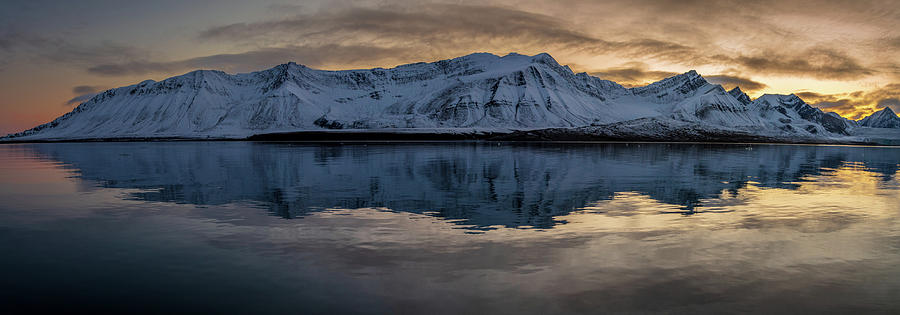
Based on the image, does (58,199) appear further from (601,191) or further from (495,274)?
(601,191)

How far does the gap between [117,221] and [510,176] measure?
2819 centimetres

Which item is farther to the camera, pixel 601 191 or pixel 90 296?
pixel 601 191

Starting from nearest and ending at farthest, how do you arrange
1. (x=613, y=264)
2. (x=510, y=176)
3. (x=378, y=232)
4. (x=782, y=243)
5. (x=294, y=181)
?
1. (x=613, y=264)
2. (x=782, y=243)
3. (x=378, y=232)
4. (x=294, y=181)
5. (x=510, y=176)

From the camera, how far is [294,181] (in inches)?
1476

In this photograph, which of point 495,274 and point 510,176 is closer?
point 495,274

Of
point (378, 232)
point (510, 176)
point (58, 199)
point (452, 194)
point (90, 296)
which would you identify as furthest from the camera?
point (510, 176)

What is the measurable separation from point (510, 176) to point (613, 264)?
28.0 m

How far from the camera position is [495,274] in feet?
42.8

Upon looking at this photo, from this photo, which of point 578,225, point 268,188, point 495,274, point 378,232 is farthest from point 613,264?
point 268,188

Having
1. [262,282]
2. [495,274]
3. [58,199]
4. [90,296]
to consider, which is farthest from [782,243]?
[58,199]

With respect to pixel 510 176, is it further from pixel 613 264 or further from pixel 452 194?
pixel 613 264

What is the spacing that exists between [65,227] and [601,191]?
26.5 meters

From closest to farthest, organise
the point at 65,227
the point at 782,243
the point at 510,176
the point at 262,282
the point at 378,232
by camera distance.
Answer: the point at 262,282 → the point at 782,243 → the point at 378,232 → the point at 65,227 → the point at 510,176

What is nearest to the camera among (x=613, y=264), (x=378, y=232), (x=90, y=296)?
(x=90, y=296)
